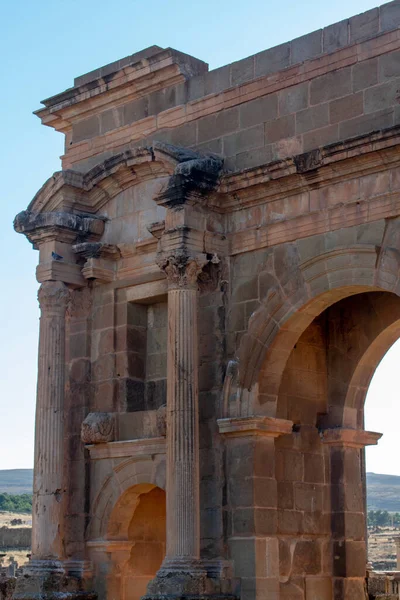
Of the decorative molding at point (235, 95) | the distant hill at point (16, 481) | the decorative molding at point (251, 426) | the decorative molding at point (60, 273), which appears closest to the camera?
the decorative molding at point (235, 95)

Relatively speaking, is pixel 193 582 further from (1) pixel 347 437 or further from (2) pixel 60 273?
(2) pixel 60 273

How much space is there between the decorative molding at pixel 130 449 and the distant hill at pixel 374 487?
291ft

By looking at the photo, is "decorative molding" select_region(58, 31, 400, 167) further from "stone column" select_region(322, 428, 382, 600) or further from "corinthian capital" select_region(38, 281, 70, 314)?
"stone column" select_region(322, 428, 382, 600)

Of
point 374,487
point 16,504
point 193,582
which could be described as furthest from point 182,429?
point 374,487

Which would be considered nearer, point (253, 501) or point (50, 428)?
point (253, 501)

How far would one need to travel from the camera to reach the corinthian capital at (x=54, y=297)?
16516 mm

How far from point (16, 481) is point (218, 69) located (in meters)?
120

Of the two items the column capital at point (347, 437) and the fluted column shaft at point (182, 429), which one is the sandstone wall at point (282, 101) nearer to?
the fluted column shaft at point (182, 429)

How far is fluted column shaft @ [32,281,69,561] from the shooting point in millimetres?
16078

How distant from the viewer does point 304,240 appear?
48.3 ft

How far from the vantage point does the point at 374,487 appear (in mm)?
118625

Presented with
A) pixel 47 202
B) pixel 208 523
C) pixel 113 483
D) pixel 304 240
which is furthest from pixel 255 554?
pixel 47 202

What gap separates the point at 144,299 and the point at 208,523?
3076 millimetres

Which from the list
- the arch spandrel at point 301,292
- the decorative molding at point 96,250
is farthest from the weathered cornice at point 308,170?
the decorative molding at point 96,250
